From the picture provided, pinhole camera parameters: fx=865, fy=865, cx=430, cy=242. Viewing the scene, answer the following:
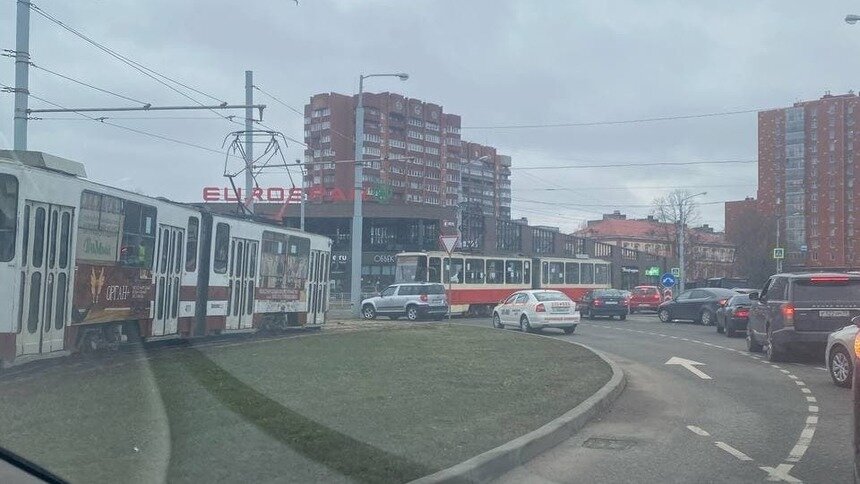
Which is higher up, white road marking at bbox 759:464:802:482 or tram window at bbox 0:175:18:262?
tram window at bbox 0:175:18:262

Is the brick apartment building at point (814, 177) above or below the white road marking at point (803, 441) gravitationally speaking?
above

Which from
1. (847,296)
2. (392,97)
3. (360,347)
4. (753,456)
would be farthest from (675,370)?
Answer: (392,97)

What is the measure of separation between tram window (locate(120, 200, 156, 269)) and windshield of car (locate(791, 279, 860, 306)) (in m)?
12.9

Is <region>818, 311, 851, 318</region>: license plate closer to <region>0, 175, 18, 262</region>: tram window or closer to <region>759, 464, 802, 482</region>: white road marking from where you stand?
<region>759, 464, 802, 482</region>: white road marking

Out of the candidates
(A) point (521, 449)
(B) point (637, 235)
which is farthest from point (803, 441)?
(B) point (637, 235)

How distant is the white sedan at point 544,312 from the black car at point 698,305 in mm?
8101

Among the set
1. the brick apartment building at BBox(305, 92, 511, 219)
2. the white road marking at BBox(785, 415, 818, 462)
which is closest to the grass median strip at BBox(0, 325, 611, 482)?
the white road marking at BBox(785, 415, 818, 462)

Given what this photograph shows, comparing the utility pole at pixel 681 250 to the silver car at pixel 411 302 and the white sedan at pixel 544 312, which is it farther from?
the white sedan at pixel 544 312

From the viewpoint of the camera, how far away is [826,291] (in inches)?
679

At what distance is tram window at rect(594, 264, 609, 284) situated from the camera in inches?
2157

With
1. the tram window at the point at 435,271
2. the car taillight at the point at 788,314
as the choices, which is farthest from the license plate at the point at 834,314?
the tram window at the point at 435,271

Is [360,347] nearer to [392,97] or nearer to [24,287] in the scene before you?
[24,287]

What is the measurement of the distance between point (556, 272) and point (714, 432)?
1582 inches

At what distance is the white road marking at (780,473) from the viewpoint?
7605 mm
